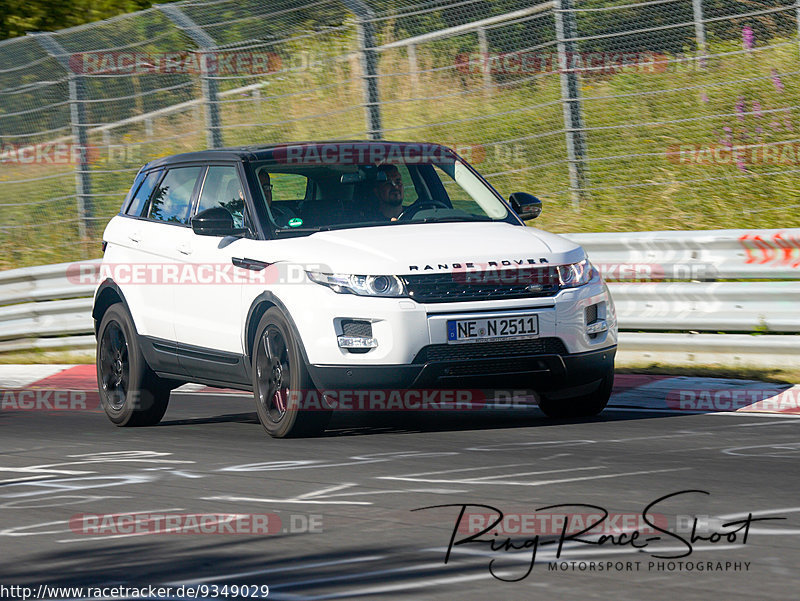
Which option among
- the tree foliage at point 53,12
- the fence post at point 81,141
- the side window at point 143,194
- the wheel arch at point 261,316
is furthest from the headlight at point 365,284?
the tree foliage at point 53,12

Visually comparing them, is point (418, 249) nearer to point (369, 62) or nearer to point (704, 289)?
point (704, 289)

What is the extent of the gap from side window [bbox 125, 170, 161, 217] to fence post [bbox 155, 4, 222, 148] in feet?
19.8

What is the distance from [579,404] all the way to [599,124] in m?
6.36

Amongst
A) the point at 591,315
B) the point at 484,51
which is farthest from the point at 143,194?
the point at 484,51

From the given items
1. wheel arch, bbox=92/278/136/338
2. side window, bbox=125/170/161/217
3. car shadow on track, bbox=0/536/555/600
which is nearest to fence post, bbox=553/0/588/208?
side window, bbox=125/170/161/217

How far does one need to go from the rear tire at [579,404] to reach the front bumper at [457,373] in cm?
64

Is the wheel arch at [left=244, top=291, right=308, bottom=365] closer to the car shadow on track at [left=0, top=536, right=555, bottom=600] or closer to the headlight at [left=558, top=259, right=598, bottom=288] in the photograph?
the headlight at [left=558, top=259, right=598, bottom=288]

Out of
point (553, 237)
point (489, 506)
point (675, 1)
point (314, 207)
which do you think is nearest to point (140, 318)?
point (314, 207)

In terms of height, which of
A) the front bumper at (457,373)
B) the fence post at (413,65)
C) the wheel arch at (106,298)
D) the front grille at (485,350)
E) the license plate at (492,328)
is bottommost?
the front bumper at (457,373)

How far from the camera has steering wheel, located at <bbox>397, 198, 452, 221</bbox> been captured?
960 cm

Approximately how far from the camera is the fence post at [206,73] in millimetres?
16797

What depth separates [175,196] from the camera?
1050 centimetres

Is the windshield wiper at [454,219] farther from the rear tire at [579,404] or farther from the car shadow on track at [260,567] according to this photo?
the car shadow on track at [260,567]

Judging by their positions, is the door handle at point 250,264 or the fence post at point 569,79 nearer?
the door handle at point 250,264
